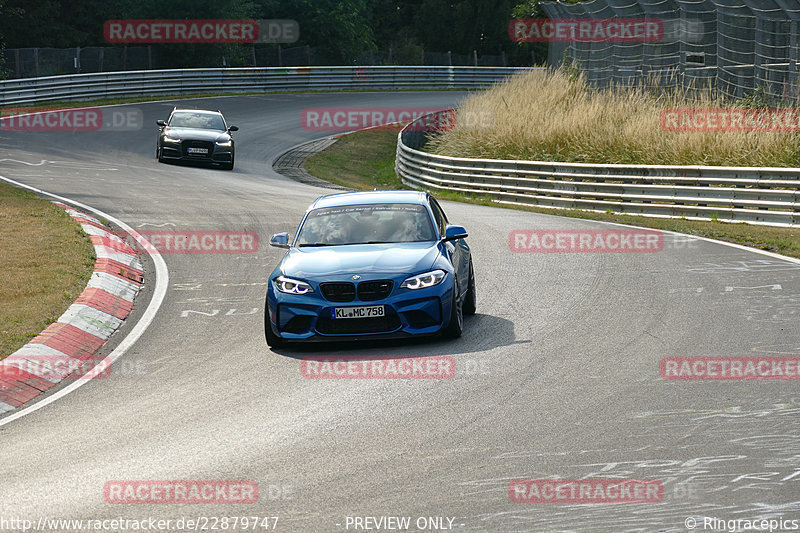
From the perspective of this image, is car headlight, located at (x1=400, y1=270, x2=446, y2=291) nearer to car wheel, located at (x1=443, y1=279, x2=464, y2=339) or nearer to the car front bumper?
the car front bumper

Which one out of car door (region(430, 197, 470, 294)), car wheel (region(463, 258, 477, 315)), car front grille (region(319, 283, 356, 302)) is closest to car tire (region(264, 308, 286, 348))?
car front grille (region(319, 283, 356, 302))

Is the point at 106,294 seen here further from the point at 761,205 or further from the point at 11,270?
the point at 761,205

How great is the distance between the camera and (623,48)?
33.1 metres

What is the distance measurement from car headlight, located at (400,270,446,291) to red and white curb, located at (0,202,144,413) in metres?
2.96

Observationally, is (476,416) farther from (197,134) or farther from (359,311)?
(197,134)

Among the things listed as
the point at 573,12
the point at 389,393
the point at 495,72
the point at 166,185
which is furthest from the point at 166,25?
the point at 389,393

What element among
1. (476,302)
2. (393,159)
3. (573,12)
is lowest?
(393,159)

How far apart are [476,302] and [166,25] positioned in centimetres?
4611

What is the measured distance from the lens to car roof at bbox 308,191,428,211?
11992 millimetres

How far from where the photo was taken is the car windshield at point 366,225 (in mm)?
11391

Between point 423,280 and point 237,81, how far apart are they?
146 feet

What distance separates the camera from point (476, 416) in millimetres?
7875

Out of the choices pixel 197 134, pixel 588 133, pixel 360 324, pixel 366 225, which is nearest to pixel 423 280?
pixel 360 324

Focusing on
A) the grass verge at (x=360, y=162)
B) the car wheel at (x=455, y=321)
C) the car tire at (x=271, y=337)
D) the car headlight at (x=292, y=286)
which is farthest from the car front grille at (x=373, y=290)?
the grass verge at (x=360, y=162)
